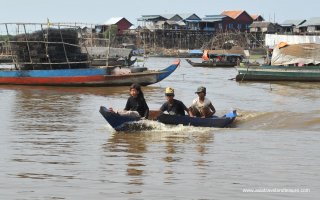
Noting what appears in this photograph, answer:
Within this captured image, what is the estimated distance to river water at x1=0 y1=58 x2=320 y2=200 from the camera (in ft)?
18.3

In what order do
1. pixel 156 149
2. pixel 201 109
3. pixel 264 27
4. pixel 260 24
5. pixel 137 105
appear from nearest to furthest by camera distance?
pixel 156 149 < pixel 137 105 < pixel 201 109 < pixel 264 27 < pixel 260 24

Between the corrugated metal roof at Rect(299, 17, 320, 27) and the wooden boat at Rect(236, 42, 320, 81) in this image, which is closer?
the wooden boat at Rect(236, 42, 320, 81)

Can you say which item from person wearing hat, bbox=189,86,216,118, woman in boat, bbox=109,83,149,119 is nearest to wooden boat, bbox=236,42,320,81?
person wearing hat, bbox=189,86,216,118

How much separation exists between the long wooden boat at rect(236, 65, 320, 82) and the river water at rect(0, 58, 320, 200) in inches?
580

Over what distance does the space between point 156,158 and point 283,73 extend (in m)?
22.0

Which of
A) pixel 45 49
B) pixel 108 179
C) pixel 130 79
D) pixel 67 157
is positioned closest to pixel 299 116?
pixel 67 157

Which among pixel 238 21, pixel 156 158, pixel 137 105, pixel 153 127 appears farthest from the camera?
pixel 238 21

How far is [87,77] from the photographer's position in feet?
76.3

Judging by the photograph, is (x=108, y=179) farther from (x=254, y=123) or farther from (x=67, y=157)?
(x=254, y=123)

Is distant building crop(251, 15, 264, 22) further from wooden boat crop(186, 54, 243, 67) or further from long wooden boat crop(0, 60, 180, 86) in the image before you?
long wooden boat crop(0, 60, 180, 86)

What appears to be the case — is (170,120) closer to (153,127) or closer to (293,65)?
(153,127)

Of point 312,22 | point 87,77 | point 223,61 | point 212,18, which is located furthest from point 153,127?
point 212,18

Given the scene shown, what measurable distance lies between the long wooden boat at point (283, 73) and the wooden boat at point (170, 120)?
59.2ft

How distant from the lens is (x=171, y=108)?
33.9 ft
